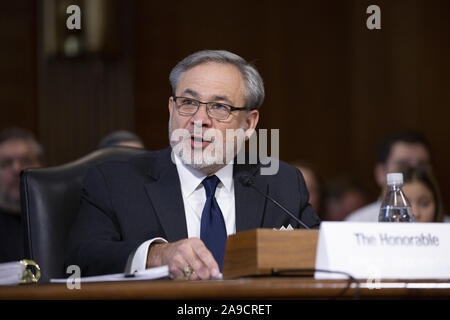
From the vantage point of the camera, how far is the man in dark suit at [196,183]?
2217 mm

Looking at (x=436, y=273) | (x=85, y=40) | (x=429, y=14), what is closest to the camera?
(x=436, y=273)

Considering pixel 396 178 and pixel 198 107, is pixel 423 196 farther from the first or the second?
pixel 396 178

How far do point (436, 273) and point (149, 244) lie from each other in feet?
2.27

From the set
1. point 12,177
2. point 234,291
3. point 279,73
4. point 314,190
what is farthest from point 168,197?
point 279,73

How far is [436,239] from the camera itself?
1.58 m

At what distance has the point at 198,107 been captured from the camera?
234 cm

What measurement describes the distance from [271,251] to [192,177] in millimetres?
877

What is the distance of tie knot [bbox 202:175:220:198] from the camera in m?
2.32

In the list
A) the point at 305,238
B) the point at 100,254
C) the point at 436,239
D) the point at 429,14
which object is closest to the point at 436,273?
the point at 436,239

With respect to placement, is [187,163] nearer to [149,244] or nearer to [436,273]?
[149,244]

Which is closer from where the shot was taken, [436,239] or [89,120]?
[436,239]

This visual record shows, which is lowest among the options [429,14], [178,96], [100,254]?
[100,254]

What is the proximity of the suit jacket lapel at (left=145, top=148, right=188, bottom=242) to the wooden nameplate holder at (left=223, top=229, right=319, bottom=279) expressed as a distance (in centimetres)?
64
